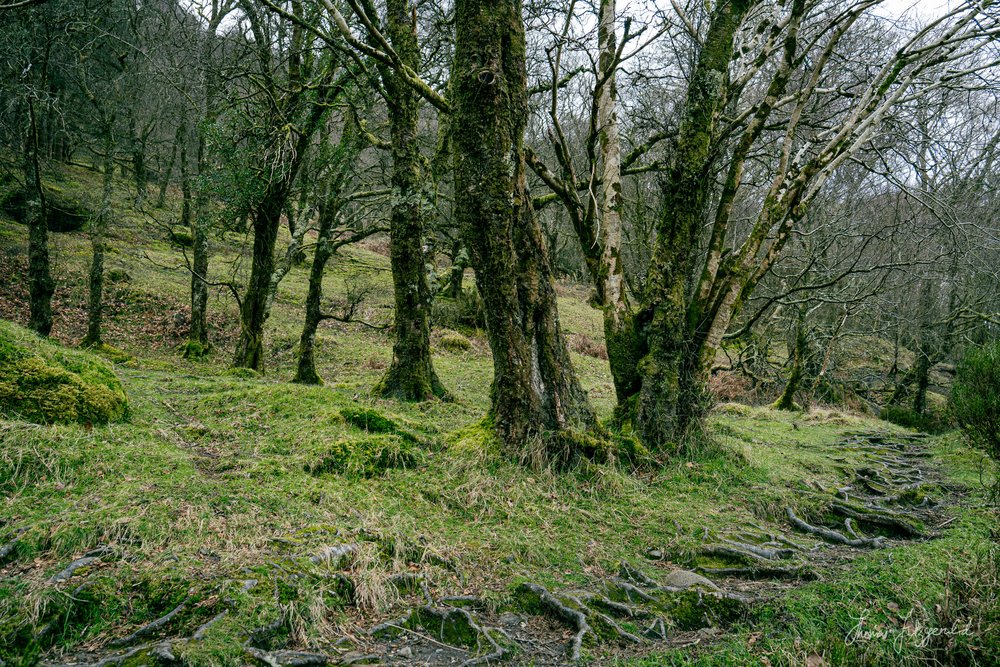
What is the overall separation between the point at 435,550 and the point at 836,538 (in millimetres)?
3605

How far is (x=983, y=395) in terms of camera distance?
5688mm

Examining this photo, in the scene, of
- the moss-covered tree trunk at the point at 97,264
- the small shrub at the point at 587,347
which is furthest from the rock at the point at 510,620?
the small shrub at the point at 587,347

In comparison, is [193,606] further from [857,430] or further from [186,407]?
[857,430]

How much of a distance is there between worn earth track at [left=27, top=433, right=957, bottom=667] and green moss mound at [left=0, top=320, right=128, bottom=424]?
2.01 meters

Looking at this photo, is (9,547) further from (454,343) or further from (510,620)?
(454,343)

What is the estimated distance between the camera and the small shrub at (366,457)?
4828mm

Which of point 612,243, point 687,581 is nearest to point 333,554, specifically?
point 687,581

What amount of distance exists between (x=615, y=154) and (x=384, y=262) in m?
20.2

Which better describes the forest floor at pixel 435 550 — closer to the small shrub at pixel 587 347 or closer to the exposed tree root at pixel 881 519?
the exposed tree root at pixel 881 519

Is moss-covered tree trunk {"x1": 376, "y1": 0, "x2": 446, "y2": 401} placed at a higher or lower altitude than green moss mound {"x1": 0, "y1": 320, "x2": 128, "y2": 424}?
higher

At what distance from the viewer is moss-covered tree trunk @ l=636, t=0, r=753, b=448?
6285 millimetres

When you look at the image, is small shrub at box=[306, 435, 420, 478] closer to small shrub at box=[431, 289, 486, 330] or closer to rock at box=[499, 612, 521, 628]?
rock at box=[499, 612, 521, 628]

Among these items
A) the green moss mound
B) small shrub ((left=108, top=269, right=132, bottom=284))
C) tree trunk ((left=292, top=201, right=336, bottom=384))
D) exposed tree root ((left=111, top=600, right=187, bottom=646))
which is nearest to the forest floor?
exposed tree root ((left=111, top=600, right=187, bottom=646))

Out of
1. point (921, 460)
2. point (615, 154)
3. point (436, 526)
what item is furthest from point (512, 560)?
point (921, 460)
